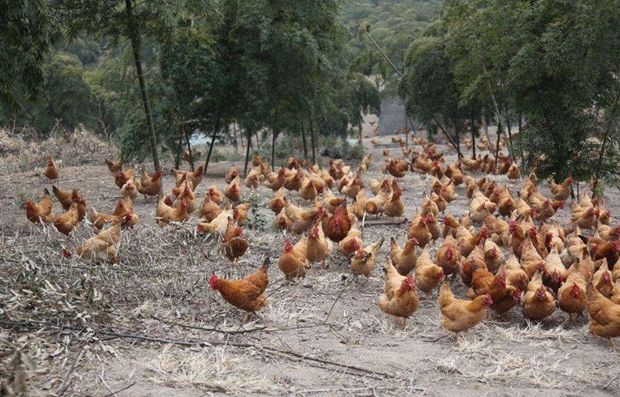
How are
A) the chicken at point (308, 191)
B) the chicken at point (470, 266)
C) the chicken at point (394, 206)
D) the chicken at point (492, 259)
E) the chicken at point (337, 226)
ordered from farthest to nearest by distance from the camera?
the chicken at point (308, 191), the chicken at point (394, 206), the chicken at point (337, 226), the chicken at point (492, 259), the chicken at point (470, 266)

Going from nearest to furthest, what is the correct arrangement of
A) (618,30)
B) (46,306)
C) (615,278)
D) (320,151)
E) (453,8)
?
(46,306) → (615,278) → (618,30) → (453,8) → (320,151)

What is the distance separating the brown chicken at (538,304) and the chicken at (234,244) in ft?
9.91

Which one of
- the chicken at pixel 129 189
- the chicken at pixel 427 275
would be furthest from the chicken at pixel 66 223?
the chicken at pixel 427 275

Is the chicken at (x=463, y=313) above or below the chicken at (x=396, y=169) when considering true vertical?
above

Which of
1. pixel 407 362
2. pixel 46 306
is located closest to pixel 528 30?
pixel 407 362

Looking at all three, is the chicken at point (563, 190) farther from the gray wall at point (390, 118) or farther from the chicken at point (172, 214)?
the gray wall at point (390, 118)

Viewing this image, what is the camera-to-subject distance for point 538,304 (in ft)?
19.0

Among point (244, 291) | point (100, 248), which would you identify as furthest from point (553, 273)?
point (100, 248)

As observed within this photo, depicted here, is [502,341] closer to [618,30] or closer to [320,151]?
[618,30]

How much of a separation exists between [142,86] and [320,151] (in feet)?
51.8

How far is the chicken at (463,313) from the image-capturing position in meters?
5.27

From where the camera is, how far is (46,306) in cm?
489

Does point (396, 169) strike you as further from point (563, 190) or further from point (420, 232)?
point (420, 232)

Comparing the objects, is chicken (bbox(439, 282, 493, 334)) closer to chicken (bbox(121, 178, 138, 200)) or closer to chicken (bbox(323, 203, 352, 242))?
chicken (bbox(323, 203, 352, 242))
